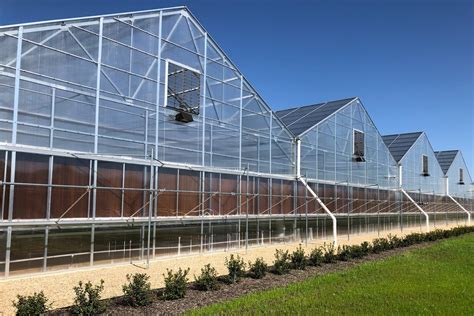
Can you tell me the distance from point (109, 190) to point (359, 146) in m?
19.2

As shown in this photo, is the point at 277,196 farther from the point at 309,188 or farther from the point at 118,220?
the point at 118,220

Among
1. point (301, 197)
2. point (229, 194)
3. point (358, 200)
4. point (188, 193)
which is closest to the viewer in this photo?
point (188, 193)

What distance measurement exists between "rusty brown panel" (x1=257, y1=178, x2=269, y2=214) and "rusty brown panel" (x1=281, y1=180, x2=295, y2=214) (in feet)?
4.51

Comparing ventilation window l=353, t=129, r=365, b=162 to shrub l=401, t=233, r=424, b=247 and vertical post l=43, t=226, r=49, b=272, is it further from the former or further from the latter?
vertical post l=43, t=226, r=49, b=272

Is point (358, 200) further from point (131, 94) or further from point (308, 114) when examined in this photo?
point (131, 94)

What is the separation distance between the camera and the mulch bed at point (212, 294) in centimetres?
834

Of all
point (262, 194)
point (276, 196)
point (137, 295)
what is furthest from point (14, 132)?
point (276, 196)

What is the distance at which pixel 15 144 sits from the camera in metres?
11.7

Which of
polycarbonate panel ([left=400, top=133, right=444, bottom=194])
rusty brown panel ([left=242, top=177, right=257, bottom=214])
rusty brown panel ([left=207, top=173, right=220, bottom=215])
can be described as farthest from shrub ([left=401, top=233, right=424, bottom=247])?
polycarbonate panel ([left=400, top=133, right=444, bottom=194])

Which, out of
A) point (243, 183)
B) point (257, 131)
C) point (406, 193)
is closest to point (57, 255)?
point (243, 183)

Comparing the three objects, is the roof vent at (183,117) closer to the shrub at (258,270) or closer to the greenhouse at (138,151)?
the greenhouse at (138,151)

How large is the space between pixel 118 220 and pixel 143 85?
4771mm

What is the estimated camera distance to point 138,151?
15.0 meters

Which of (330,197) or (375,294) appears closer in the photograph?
(375,294)
